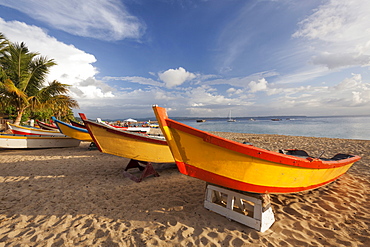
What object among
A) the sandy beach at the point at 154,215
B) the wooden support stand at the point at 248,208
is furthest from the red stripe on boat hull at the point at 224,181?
the sandy beach at the point at 154,215

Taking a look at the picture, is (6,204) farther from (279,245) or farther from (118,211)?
(279,245)

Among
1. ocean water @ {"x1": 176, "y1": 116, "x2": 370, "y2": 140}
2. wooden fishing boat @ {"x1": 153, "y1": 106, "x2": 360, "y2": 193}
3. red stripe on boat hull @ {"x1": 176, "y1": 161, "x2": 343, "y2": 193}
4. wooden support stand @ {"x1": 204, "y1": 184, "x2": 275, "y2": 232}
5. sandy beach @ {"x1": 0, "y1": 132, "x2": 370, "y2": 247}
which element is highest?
wooden fishing boat @ {"x1": 153, "y1": 106, "x2": 360, "y2": 193}

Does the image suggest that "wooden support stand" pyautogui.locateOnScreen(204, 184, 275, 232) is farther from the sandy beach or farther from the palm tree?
the palm tree

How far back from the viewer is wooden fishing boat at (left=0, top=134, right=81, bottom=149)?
8.93 meters

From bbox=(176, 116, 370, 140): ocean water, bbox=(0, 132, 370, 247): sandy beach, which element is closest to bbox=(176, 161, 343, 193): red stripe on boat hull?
bbox=(0, 132, 370, 247): sandy beach

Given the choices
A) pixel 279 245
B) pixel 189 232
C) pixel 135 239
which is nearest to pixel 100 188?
pixel 135 239

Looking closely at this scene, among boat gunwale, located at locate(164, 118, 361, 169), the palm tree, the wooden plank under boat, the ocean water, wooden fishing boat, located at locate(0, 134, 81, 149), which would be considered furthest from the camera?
the ocean water

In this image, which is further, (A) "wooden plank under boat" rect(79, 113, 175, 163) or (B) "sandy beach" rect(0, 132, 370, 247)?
(A) "wooden plank under boat" rect(79, 113, 175, 163)

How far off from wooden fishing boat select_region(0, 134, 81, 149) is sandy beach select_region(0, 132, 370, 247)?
5.74 meters

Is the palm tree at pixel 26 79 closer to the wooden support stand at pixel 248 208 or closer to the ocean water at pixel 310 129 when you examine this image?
the wooden support stand at pixel 248 208

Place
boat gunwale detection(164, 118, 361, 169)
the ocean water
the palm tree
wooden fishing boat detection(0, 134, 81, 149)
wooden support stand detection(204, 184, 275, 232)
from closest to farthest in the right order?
boat gunwale detection(164, 118, 361, 169), wooden support stand detection(204, 184, 275, 232), wooden fishing boat detection(0, 134, 81, 149), the palm tree, the ocean water

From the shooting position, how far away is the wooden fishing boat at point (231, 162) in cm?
253

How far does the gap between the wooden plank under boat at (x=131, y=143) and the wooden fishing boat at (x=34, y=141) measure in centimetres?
731

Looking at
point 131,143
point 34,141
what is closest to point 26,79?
point 34,141
